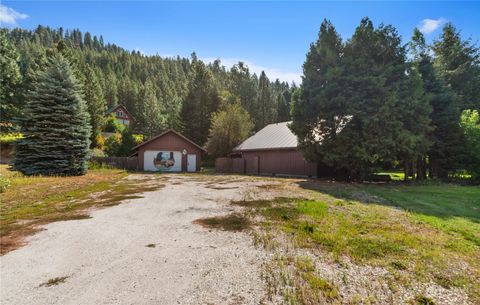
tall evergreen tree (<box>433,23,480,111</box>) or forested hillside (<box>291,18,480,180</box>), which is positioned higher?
tall evergreen tree (<box>433,23,480,111</box>)

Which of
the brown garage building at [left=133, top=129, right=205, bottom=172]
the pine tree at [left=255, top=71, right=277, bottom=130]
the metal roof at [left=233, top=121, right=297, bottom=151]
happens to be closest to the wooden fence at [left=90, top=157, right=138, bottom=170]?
the brown garage building at [left=133, top=129, right=205, bottom=172]

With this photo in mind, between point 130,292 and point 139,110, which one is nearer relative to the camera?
Result: point 130,292

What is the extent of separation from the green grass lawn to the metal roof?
46.5 feet

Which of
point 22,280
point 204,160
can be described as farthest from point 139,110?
point 22,280

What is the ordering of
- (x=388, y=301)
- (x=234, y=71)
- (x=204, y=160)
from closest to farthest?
(x=388, y=301) < (x=204, y=160) < (x=234, y=71)

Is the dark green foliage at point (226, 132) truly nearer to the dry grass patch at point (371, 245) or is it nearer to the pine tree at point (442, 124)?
the pine tree at point (442, 124)

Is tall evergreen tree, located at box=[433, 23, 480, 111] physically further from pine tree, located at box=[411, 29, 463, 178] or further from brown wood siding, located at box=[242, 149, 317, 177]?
brown wood siding, located at box=[242, 149, 317, 177]

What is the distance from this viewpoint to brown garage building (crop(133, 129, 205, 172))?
27891 mm

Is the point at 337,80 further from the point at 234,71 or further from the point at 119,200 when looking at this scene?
the point at 234,71

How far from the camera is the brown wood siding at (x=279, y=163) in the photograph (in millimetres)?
21978

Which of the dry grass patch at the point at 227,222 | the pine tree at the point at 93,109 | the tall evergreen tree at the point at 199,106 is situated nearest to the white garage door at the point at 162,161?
the pine tree at the point at 93,109

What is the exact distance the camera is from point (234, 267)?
4062 mm

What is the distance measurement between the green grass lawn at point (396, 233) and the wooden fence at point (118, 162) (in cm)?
2139

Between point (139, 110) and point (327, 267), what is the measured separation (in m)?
61.4
